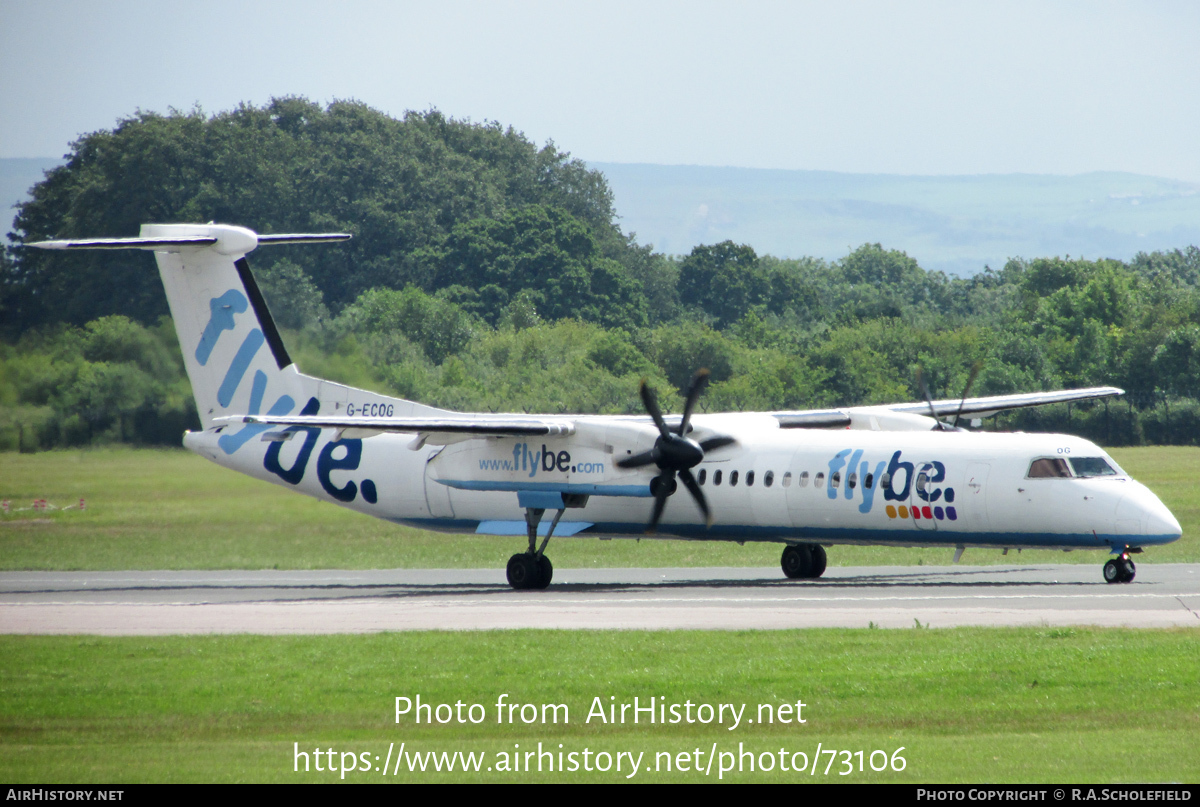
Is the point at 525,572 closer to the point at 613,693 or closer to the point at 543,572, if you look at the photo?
the point at 543,572

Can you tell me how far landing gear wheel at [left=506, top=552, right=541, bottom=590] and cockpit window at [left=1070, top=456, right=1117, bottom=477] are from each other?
10701mm

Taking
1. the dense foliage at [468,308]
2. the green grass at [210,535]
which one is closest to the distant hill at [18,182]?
the dense foliage at [468,308]

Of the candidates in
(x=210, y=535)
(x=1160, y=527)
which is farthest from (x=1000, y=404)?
(x=210, y=535)

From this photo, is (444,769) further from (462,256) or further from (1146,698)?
(462,256)

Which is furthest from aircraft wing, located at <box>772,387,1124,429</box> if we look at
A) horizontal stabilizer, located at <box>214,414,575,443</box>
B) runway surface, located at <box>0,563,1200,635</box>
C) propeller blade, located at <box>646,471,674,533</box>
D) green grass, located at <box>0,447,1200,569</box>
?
horizontal stabilizer, located at <box>214,414,575,443</box>

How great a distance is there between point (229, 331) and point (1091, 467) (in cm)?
1875

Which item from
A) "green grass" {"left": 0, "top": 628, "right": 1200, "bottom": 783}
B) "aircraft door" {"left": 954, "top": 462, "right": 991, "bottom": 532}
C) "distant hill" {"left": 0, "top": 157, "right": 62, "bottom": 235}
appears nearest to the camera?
"green grass" {"left": 0, "top": 628, "right": 1200, "bottom": 783}

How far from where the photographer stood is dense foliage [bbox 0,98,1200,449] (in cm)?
3771

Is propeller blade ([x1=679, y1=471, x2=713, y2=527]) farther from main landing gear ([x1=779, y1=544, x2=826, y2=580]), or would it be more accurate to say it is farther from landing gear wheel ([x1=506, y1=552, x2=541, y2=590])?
landing gear wheel ([x1=506, y1=552, x2=541, y2=590])

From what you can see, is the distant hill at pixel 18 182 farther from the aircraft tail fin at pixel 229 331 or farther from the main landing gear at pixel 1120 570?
the main landing gear at pixel 1120 570

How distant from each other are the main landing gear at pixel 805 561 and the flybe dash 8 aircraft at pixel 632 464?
0.15ft

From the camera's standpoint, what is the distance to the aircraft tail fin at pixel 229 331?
31406 millimetres

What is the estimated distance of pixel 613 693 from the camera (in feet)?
50.4

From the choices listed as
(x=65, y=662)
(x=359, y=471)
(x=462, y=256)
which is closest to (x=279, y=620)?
(x=65, y=662)
